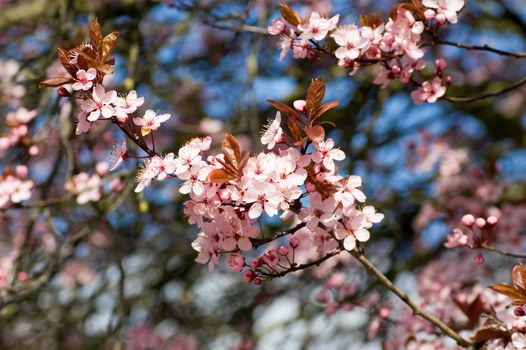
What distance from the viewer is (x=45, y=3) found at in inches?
164

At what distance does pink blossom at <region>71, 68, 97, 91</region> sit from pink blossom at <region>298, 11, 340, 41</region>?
0.72 metres

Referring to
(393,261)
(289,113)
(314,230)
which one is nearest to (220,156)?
(289,113)

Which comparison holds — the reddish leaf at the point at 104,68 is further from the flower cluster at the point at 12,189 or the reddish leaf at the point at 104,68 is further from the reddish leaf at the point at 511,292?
the flower cluster at the point at 12,189

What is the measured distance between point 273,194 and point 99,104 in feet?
1.65

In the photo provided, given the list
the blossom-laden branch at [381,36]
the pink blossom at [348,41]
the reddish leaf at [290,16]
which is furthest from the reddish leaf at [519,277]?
the reddish leaf at [290,16]

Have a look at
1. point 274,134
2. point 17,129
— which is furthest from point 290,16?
point 17,129

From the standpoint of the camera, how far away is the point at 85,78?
170cm

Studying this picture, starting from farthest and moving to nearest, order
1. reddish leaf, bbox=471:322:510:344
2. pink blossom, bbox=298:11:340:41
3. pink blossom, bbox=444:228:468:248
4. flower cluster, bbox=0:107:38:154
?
flower cluster, bbox=0:107:38:154
pink blossom, bbox=444:228:468:248
pink blossom, bbox=298:11:340:41
reddish leaf, bbox=471:322:510:344

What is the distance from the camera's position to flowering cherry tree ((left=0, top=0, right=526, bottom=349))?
67.8 inches

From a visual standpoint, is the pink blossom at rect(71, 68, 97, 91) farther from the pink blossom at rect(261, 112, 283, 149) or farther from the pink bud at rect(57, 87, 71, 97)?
the pink blossom at rect(261, 112, 283, 149)

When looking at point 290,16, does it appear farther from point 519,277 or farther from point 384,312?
point 384,312

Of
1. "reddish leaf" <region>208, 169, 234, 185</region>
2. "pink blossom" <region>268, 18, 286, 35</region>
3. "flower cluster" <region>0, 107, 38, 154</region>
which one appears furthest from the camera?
"flower cluster" <region>0, 107, 38, 154</region>

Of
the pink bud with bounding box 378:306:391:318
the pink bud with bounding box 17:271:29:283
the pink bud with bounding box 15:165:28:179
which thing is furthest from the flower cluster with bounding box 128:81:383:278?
the pink bud with bounding box 17:271:29:283

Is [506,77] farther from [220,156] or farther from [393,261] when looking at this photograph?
[220,156]
